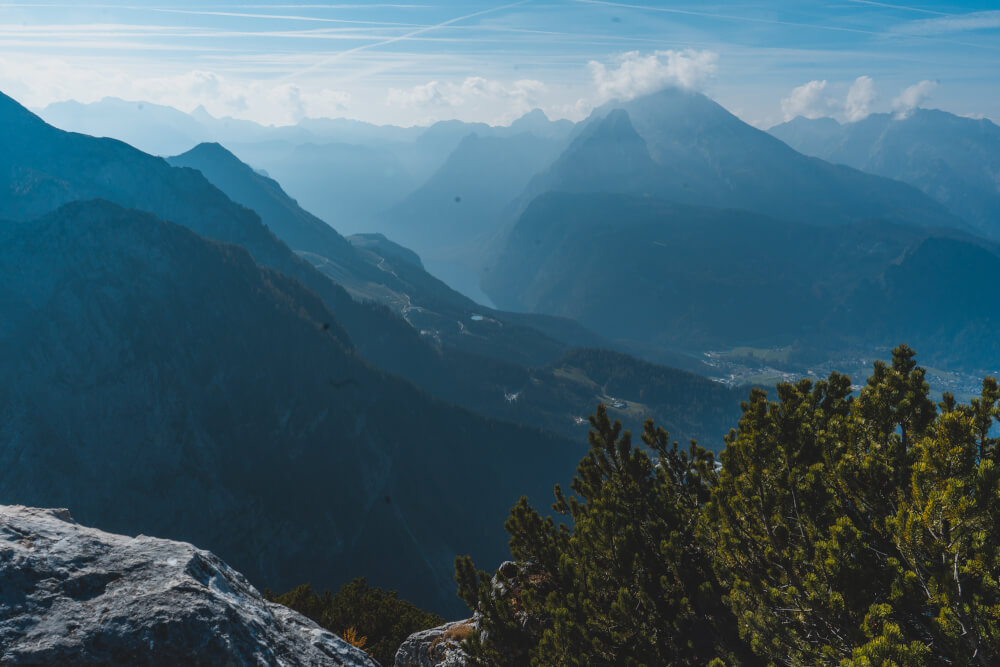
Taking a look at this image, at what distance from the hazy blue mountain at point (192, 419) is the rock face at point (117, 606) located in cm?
15191

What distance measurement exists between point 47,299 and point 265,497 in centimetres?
8500

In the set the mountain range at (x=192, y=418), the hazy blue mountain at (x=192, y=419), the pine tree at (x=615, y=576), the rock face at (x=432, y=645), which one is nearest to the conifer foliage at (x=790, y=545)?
the pine tree at (x=615, y=576)

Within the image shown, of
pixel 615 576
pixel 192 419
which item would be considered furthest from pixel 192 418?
pixel 615 576

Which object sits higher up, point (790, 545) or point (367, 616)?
point (790, 545)

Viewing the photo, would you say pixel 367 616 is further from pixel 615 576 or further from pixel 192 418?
pixel 192 418

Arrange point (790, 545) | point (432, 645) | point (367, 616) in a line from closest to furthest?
point (790, 545)
point (432, 645)
point (367, 616)

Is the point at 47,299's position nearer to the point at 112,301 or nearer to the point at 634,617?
the point at 112,301

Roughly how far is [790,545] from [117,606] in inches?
523

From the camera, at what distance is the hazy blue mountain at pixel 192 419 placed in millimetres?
138875

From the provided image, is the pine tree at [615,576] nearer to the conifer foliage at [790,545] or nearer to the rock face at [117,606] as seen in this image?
the conifer foliage at [790,545]

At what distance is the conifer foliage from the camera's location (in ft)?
23.4

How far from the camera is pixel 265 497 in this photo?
155500 millimetres

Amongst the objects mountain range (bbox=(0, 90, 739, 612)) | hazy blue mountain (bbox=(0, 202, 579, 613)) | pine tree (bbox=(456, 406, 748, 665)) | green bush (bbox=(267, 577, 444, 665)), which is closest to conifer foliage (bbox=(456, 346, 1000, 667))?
pine tree (bbox=(456, 406, 748, 665))

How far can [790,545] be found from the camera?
395 inches
